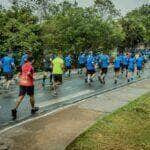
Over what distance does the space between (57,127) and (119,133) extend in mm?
1597

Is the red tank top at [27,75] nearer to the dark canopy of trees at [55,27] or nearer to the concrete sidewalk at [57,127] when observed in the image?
the concrete sidewalk at [57,127]

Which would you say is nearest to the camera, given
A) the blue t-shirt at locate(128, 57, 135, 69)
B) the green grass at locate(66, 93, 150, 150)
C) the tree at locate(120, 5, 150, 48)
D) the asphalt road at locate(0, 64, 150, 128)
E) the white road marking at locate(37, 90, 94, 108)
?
the green grass at locate(66, 93, 150, 150)

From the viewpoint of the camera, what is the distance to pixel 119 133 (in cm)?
1124

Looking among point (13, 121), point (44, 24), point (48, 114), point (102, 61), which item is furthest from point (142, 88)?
point (44, 24)

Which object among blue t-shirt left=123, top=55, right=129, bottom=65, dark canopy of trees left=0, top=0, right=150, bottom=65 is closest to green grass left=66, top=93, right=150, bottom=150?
blue t-shirt left=123, top=55, right=129, bottom=65

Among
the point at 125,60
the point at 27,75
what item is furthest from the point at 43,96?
the point at 125,60

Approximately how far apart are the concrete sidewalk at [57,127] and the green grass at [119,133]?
30 cm

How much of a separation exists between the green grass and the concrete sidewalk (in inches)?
11.7

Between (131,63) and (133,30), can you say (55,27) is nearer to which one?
(131,63)

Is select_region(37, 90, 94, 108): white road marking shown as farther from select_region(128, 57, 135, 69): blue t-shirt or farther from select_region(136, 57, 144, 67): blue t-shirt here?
select_region(136, 57, 144, 67): blue t-shirt

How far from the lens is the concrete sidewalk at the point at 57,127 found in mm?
9641

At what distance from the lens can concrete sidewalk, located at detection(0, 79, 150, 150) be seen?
964 centimetres

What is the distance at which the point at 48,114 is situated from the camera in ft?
43.2

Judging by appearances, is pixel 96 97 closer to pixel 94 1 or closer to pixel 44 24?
pixel 44 24
